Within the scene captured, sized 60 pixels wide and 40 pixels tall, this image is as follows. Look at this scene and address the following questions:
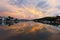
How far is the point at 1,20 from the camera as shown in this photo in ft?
400

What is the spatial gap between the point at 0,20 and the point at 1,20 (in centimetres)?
260

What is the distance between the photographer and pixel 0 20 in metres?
119
